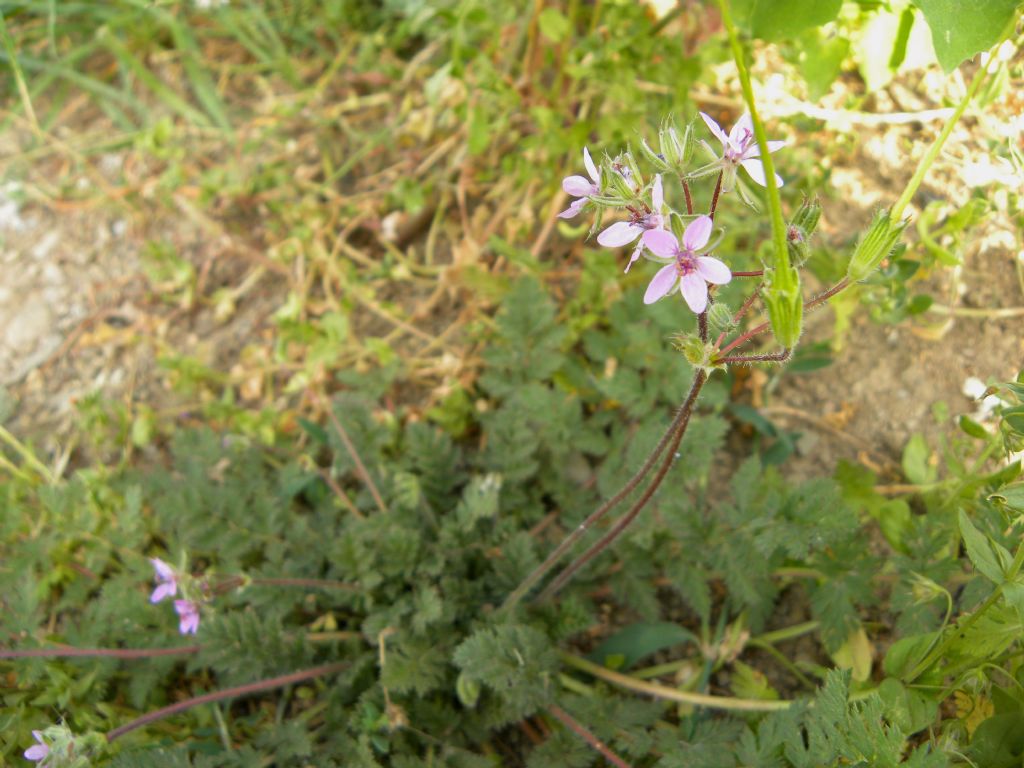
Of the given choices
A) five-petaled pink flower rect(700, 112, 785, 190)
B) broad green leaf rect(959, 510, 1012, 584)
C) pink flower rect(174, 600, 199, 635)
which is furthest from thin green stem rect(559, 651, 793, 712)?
five-petaled pink flower rect(700, 112, 785, 190)

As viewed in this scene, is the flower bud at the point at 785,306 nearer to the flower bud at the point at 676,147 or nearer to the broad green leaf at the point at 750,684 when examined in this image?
the flower bud at the point at 676,147

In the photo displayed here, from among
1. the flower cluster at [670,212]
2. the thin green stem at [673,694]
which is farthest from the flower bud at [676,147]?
the thin green stem at [673,694]

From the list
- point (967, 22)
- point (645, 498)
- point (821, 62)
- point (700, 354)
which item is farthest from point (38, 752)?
point (821, 62)

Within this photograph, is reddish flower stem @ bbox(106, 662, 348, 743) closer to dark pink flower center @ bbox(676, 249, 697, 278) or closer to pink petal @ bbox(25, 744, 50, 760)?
pink petal @ bbox(25, 744, 50, 760)

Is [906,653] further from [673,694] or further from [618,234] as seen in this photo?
[618,234]

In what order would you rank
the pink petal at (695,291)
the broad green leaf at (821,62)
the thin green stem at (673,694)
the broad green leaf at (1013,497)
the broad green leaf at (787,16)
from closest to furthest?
the pink petal at (695,291)
the broad green leaf at (1013,497)
the broad green leaf at (787,16)
the thin green stem at (673,694)
the broad green leaf at (821,62)

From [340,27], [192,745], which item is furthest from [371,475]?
[340,27]

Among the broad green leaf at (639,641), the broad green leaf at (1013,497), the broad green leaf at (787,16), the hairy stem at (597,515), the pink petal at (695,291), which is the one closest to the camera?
the pink petal at (695,291)
